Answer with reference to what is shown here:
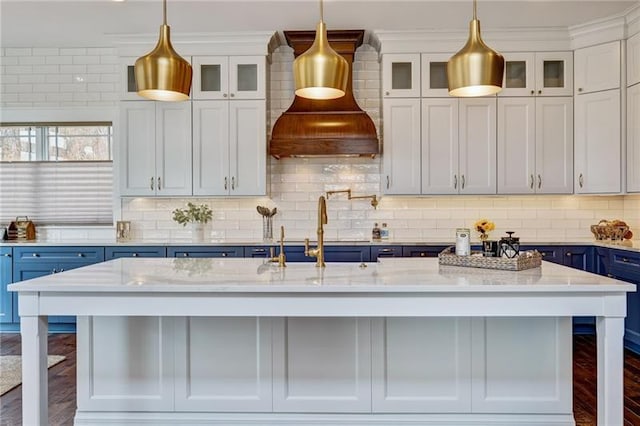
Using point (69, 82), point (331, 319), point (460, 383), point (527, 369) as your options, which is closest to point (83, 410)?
point (331, 319)

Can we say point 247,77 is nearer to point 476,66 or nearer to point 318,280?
point 476,66

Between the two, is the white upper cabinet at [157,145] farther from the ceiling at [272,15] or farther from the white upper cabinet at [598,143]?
the white upper cabinet at [598,143]

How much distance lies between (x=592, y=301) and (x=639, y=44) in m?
3.28

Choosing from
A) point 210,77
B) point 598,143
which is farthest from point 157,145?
point 598,143

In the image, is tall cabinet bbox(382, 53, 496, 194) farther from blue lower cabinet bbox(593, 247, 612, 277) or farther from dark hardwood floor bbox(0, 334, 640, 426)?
dark hardwood floor bbox(0, 334, 640, 426)

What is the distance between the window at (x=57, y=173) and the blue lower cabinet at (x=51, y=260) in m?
0.64

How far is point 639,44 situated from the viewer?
3992 millimetres

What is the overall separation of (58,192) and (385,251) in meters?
3.53

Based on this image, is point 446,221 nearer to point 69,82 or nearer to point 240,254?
point 240,254

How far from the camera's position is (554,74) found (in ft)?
14.6

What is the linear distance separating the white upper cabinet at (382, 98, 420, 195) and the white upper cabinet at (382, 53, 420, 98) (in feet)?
0.25

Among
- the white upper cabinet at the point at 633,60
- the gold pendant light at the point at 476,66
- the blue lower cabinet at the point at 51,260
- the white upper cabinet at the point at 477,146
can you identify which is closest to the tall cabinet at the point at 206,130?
the blue lower cabinet at the point at 51,260

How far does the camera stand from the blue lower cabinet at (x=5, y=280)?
170 inches

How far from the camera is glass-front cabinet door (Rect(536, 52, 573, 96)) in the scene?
4.42m
